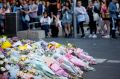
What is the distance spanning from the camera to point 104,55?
634 inches

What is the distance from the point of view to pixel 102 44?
65.5ft

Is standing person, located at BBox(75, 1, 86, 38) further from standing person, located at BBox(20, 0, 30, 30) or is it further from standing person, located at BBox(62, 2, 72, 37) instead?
standing person, located at BBox(20, 0, 30, 30)

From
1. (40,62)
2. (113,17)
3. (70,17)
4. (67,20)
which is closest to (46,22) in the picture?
(67,20)

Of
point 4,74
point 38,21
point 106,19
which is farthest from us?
point 38,21

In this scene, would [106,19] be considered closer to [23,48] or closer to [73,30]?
[73,30]

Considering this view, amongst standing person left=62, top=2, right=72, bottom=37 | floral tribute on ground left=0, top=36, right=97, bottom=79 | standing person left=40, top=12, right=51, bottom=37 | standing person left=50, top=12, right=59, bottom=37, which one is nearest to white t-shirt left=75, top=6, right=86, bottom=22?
standing person left=62, top=2, right=72, bottom=37

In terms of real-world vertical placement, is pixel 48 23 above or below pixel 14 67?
below

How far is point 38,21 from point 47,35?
202 cm

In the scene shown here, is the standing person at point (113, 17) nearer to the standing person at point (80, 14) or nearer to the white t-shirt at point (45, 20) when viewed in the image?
the standing person at point (80, 14)

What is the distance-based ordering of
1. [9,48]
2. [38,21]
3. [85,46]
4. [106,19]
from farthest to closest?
1. [38,21]
2. [106,19]
3. [85,46]
4. [9,48]

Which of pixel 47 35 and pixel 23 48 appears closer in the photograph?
pixel 23 48

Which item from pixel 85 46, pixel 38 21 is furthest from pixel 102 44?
pixel 38 21

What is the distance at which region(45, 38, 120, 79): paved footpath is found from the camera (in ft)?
39.4

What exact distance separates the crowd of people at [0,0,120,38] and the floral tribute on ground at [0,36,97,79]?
10183 mm
